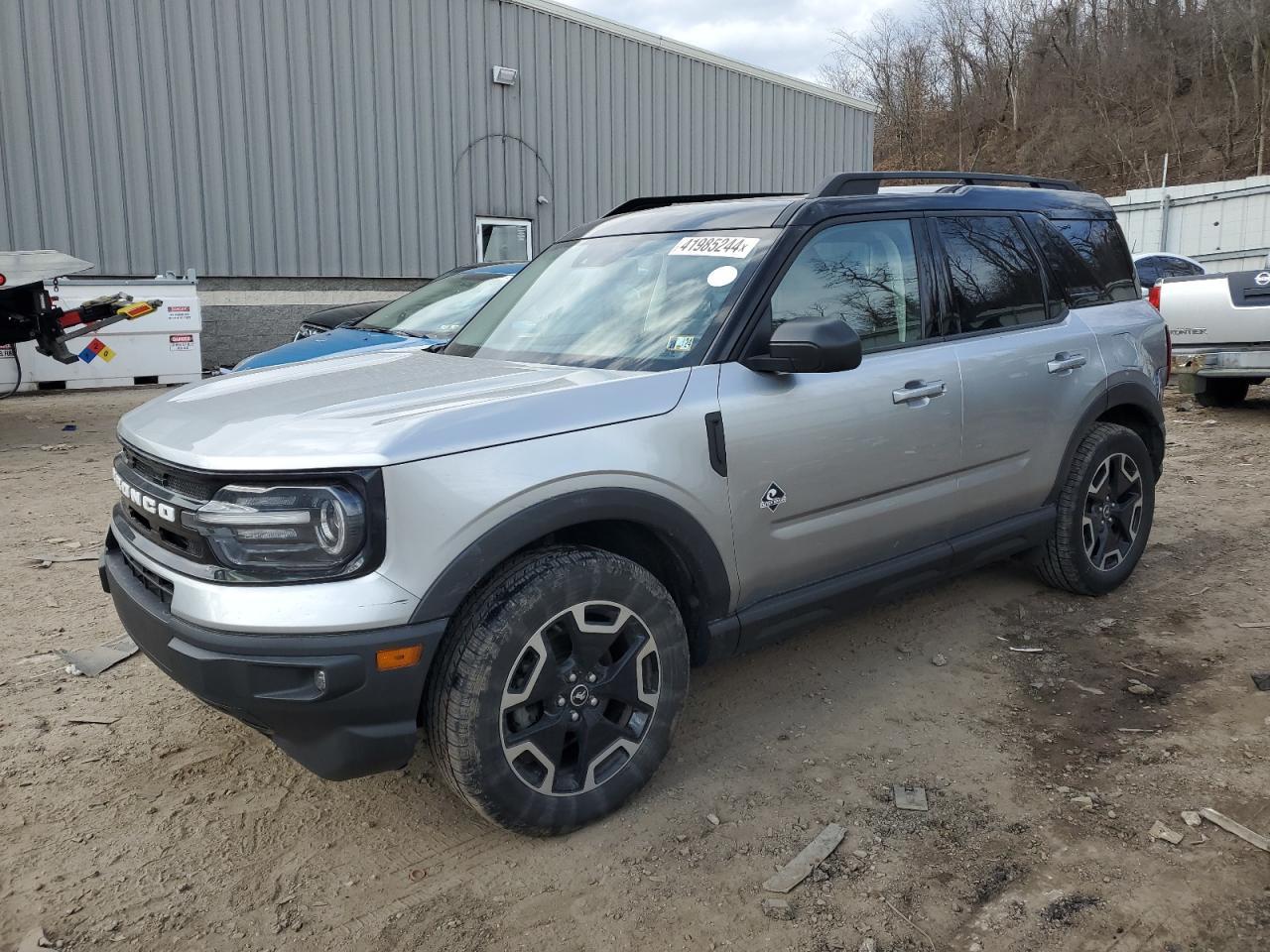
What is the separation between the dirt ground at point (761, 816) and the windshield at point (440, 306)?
3.89 meters

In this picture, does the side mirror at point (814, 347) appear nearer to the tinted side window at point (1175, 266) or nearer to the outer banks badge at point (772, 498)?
the outer banks badge at point (772, 498)

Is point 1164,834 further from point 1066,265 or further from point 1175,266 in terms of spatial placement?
point 1175,266

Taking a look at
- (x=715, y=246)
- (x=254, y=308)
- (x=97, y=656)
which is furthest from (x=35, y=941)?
→ (x=254, y=308)

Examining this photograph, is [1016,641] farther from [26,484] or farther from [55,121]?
[55,121]

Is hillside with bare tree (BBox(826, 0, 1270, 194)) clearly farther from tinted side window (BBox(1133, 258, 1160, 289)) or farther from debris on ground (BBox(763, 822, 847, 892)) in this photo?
debris on ground (BBox(763, 822, 847, 892))

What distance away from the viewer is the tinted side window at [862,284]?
3.40 meters

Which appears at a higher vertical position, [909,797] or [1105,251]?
[1105,251]

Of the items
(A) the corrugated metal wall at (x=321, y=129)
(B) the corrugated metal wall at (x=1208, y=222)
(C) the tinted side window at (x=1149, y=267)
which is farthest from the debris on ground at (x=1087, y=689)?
(B) the corrugated metal wall at (x=1208, y=222)

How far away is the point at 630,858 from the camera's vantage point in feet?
9.15

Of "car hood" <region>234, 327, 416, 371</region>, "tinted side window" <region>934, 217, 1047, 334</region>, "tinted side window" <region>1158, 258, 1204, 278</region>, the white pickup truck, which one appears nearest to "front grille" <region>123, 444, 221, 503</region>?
"tinted side window" <region>934, 217, 1047, 334</region>

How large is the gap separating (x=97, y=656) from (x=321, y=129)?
11157mm

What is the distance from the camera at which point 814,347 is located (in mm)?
2988

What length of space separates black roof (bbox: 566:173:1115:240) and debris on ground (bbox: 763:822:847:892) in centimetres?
196

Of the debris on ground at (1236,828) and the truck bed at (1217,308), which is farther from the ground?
the truck bed at (1217,308)
